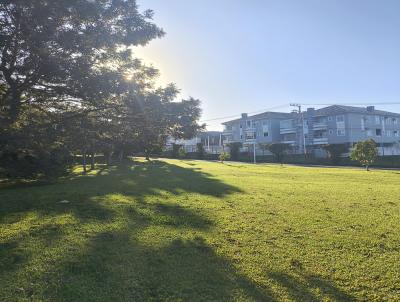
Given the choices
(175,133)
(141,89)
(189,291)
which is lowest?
(189,291)

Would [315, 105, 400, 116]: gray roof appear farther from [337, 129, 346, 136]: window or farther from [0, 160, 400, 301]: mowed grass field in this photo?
[0, 160, 400, 301]: mowed grass field

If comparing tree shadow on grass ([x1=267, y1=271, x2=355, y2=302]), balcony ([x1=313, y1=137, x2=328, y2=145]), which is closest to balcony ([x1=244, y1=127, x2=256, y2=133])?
balcony ([x1=313, y1=137, x2=328, y2=145])

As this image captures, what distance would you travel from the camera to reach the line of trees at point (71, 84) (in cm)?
1220

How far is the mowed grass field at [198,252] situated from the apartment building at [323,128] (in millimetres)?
50468

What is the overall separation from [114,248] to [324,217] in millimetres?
4605

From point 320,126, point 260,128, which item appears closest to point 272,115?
point 260,128

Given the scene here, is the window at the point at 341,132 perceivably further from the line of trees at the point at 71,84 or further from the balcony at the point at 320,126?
the line of trees at the point at 71,84

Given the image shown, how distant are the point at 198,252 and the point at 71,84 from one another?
32.0 ft

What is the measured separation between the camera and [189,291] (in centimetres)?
425

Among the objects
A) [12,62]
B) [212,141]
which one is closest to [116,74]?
[12,62]

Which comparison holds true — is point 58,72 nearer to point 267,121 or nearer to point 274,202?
point 274,202

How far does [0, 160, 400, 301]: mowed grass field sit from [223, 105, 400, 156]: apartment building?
166 ft

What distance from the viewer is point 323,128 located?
66250 millimetres

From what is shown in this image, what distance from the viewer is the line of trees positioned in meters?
12.2
